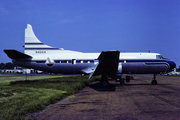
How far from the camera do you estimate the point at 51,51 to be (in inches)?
922

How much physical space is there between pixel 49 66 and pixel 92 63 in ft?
18.0

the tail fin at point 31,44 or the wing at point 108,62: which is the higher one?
the tail fin at point 31,44

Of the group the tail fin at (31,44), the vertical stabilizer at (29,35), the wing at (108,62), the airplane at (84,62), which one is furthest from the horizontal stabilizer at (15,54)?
the wing at (108,62)

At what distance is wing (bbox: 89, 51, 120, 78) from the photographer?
16306 mm

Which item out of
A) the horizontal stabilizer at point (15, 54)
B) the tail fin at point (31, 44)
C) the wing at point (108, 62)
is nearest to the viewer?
the wing at point (108, 62)

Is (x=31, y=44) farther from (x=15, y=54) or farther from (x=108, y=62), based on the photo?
(x=108, y=62)

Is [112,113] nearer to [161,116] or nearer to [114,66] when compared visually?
[161,116]

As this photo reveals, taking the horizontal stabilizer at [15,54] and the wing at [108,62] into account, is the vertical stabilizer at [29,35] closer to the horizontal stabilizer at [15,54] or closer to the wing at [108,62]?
the horizontal stabilizer at [15,54]

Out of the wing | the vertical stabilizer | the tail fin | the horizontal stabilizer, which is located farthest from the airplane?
the wing

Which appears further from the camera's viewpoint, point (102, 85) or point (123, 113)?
point (102, 85)

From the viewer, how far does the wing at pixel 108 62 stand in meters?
16.3

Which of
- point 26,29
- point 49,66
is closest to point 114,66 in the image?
point 49,66

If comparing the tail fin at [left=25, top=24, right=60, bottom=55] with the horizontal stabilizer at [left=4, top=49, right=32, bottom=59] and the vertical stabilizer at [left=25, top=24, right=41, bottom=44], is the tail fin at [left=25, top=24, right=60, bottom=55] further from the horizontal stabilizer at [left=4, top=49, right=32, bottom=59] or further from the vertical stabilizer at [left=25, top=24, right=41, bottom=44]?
the horizontal stabilizer at [left=4, top=49, right=32, bottom=59]

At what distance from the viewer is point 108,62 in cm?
1795
